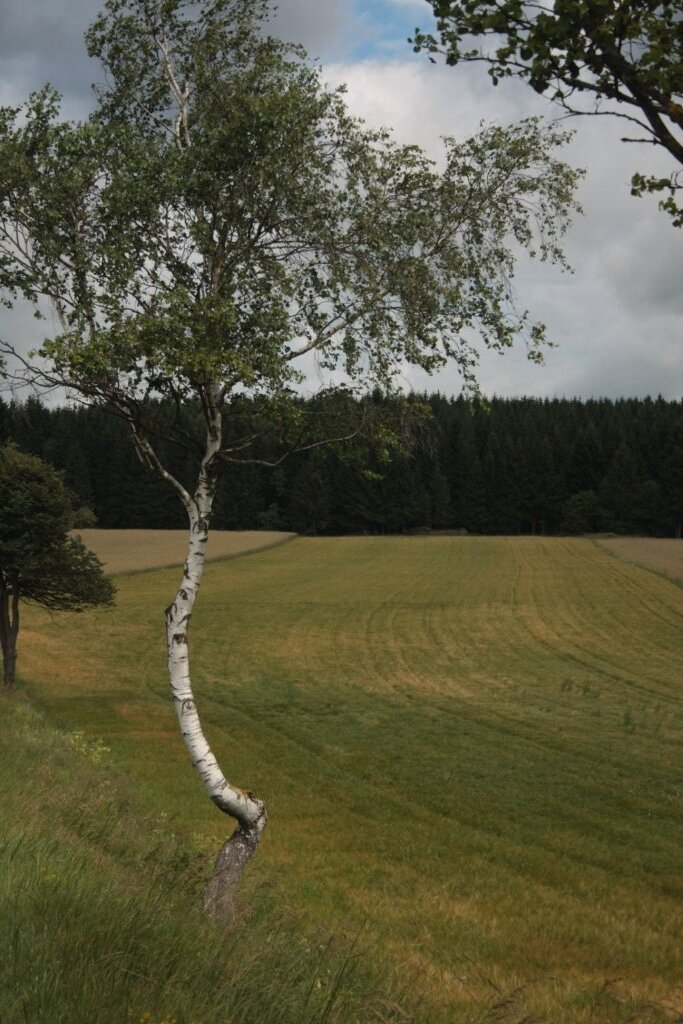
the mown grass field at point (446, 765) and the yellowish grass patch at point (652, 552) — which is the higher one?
the yellowish grass patch at point (652, 552)

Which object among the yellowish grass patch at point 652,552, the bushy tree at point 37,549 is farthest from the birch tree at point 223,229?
the yellowish grass patch at point 652,552

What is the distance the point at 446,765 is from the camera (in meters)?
22.7

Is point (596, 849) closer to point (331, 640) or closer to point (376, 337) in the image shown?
point (376, 337)

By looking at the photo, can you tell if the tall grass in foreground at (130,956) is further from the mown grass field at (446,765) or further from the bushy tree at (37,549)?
the bushy tree at (37,549)

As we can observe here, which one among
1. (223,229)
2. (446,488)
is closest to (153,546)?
(446,488)

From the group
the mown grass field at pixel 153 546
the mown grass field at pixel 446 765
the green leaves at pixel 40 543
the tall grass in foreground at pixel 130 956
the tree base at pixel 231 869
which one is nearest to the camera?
the tall grass in foreground at pixel 130 956

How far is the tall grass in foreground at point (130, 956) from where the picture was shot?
4676 mm

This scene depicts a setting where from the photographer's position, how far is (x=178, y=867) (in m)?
10.4

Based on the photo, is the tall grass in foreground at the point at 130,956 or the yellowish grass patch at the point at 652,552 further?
the yellowish grass patch at the point at 652,552

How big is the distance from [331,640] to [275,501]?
89611mm

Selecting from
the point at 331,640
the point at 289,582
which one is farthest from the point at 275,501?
the point at 331,640

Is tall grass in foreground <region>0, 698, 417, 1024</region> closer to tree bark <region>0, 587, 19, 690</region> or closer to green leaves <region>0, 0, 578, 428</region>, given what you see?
green leaves <region>0, 0, 578, 428</region>

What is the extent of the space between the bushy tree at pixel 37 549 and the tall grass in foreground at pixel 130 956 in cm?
2153

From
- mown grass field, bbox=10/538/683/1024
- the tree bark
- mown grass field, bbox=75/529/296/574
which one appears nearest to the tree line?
mown grass field, bbox=75/529/296/574
